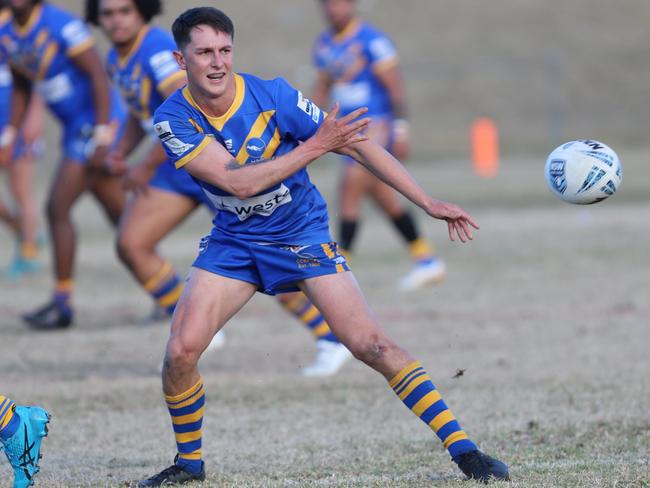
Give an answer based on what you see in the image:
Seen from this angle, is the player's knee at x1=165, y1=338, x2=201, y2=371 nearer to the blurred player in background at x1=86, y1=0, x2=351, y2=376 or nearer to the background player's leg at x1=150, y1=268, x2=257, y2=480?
the background player's leg at x1=150, y1=268, x2=257, y2=480

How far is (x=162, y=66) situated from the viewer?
712 cm

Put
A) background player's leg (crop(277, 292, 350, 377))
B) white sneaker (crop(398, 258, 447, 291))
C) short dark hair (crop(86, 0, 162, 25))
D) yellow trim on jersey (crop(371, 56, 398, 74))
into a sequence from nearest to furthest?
background player's leg (crop(277, 292, 350, 377)) < short dark hair (crop(86, 0, 162, 25)) < yellow trim on jersey (crop(371, 56, 398, 74)) < white sneaker (crop(398, 258, 447, 291))

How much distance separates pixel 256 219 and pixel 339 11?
565 centimetres

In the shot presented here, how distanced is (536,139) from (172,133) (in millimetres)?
25133

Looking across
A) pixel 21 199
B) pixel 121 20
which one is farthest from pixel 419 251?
pixel 21 199

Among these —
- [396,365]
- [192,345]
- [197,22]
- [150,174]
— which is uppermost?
[197,22]

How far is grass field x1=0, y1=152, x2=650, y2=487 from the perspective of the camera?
5.22m

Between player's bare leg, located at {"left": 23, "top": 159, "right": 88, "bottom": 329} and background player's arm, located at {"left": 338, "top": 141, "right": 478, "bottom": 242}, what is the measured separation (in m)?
4.62

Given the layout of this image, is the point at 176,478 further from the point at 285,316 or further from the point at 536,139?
the point at 536,139

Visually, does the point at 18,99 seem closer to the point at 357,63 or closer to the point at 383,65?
the point at 357,63

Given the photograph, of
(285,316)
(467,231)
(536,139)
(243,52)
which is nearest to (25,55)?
(285,316)

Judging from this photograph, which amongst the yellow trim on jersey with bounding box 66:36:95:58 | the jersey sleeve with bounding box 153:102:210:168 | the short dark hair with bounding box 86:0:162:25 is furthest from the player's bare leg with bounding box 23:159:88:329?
the jersey sleeve with bounding box 153:102:210:168

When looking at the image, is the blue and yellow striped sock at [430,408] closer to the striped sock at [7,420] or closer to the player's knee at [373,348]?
the player's knee at [373,348]

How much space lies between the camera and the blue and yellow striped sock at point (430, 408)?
4699 millimetres
